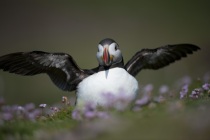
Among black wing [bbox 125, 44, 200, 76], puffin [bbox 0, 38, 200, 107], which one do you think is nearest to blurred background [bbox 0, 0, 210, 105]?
black wing [bbox 125, 44, 200, 76]

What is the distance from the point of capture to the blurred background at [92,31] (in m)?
24.7

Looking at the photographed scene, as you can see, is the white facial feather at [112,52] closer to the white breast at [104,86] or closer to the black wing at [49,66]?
the white breast at [104,86]

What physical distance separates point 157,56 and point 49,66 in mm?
2693

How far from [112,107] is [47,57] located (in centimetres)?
318

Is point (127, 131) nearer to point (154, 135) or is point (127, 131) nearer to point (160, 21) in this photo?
point (154, 135)

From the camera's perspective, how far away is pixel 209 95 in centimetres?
948

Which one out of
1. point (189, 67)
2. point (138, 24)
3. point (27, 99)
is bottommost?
point (27, 99)

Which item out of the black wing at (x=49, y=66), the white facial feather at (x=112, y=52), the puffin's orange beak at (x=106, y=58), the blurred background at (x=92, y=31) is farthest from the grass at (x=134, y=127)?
the blurred background at (x=92, y=31)

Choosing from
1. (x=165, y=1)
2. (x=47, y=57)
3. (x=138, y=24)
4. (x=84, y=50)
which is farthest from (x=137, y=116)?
(x=165, y=1)

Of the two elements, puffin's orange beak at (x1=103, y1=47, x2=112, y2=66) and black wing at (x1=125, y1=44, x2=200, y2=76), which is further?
black wing at (x1=125, y1=44, x2=200, y2=76)

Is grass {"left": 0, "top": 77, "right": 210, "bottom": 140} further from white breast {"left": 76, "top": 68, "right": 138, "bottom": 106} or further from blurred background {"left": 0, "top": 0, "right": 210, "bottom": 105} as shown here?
blurred background {"left": 0, "top": 0, "right": 210, "bottom": 105}

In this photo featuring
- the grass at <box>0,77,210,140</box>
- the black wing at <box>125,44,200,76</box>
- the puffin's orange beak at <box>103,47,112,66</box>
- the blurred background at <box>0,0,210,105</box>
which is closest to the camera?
the grass at <box>0,77,210,140</box>

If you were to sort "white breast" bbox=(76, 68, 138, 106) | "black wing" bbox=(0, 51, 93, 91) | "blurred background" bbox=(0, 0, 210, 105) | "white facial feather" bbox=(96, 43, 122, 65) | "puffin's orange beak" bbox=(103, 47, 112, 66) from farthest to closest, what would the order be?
1. "blurred background" bbox=(0, 0, 210, 105)
2. "black wing" bbox=(0, 51, 93, 91)
3. "white facial feather" bbox=(96, 43, 122, 65)
4. "puffin's orange beak" bbox=(103, 47, 112, 66)
5. "white breast" bbox=(76, 68, 138, 106)

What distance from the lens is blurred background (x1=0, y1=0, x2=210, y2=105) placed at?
24.7 m
